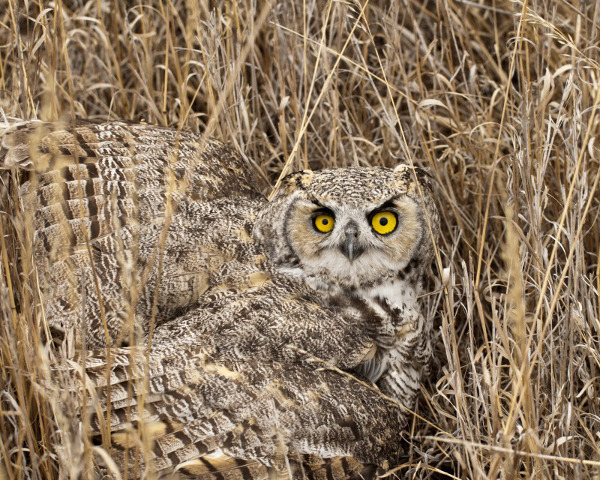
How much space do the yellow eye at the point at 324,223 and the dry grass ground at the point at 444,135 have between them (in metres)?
0.33

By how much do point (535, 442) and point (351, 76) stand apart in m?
1.77

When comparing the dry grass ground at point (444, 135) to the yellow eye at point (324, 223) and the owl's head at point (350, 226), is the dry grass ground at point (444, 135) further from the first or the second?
the yellow eye at point (324, 223)

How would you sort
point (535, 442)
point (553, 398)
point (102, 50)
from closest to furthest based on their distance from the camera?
point (535, 442) → point (553, 398) → point (102, 50)

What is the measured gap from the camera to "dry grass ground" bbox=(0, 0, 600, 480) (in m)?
2.01

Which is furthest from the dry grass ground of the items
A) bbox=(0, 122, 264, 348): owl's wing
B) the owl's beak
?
the owl's beak

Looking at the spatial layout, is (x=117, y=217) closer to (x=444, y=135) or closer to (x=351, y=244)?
(x=351, y=244)

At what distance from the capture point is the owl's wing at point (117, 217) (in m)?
2.16

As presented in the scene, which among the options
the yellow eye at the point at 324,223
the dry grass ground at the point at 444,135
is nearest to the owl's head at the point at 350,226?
the yellow eye at the point at 324,223

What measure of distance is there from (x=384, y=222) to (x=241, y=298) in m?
0.44

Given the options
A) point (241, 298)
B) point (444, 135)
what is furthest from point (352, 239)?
point (444, 135)

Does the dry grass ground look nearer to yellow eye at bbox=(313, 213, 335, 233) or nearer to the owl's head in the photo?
the owl's head

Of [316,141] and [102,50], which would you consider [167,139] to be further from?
[102,50]

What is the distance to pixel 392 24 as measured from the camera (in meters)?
2.88

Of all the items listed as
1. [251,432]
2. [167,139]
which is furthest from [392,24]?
[251,432]
